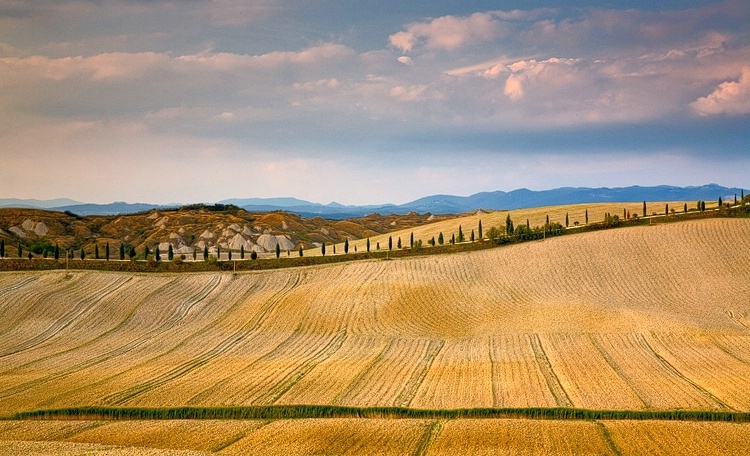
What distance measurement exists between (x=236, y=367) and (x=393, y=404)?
15830 millimetres

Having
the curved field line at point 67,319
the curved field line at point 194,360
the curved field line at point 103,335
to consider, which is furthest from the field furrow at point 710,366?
the curved field line at point 67,319

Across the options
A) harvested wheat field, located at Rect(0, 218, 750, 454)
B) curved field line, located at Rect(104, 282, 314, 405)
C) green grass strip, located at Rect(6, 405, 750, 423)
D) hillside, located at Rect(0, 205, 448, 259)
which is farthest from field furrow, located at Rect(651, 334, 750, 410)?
hillside, located at Rect(0, 205, 448, 259)

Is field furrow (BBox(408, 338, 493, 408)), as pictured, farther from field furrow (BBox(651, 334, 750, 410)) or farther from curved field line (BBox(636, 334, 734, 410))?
field furrow (BBox(651, 334, 750, 410))

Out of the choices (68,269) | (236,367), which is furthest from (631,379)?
(68,269)

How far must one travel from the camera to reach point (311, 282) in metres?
79.2

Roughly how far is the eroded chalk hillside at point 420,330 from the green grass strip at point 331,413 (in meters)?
1.20

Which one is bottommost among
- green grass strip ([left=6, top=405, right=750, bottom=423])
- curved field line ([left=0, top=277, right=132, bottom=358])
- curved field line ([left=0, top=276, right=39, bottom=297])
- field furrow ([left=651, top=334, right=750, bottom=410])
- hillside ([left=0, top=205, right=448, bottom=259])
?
field furrow ([left=651, top=334, right=750, bottom=410])

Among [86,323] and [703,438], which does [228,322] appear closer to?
[86,323]

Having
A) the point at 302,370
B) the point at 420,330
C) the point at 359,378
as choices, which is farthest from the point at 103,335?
the point at 420,330

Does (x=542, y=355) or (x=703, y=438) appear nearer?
(x=703, y=438)

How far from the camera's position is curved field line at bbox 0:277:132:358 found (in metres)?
56.2

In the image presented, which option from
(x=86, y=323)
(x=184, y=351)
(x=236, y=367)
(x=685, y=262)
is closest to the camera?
(x=236, y=367)

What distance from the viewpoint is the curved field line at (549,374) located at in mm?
37188

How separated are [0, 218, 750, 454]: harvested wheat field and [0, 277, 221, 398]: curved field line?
0.29 m
